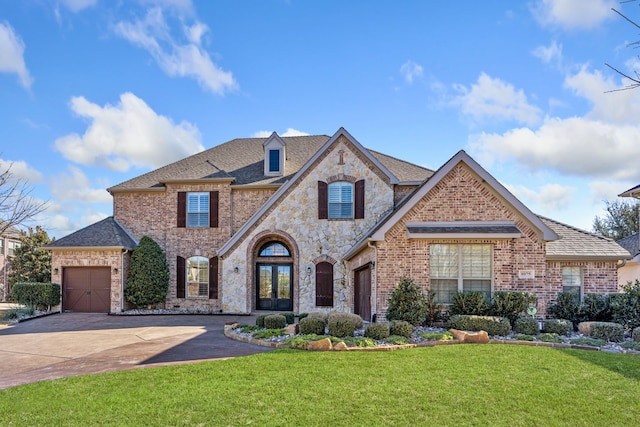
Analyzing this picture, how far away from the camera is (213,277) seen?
70.8 feet

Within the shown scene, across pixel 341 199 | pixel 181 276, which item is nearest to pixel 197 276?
pixel 181 276

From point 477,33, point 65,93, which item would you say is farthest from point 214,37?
point 477,33

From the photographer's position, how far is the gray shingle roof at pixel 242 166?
866 inches

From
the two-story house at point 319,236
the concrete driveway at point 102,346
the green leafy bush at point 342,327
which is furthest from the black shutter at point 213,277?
the green leafy bush at point 342,327

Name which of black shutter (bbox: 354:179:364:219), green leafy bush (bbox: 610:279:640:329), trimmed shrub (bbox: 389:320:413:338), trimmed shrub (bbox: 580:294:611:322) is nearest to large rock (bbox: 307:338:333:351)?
trimmed shrub (bbox: 389:320:413:338)

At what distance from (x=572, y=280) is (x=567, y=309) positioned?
2.79m

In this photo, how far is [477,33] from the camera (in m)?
10.1

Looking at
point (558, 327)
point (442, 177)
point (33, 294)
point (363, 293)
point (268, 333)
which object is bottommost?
point (33, 294)

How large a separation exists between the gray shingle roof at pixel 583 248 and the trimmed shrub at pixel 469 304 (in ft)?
11.1

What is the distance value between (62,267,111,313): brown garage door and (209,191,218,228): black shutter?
514 centimetres

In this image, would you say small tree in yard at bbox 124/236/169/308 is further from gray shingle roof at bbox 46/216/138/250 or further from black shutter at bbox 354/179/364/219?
black shutter at bbox 354/179/364/219

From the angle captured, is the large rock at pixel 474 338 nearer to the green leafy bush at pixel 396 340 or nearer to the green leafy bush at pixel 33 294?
the green leafy bush at pixel 396 340

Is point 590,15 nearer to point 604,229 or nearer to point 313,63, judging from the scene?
point 313,63

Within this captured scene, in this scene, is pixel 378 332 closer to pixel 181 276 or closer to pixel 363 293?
pixel 363 293
